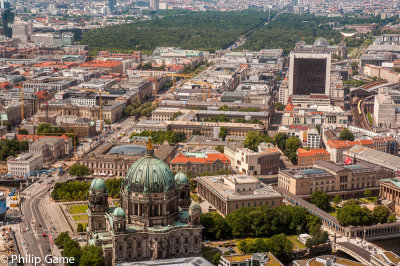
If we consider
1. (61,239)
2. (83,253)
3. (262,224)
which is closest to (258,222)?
(262,224)

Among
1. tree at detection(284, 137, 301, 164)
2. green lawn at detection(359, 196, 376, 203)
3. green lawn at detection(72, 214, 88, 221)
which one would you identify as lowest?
green lawn at detection(359, 196, 376, 203)

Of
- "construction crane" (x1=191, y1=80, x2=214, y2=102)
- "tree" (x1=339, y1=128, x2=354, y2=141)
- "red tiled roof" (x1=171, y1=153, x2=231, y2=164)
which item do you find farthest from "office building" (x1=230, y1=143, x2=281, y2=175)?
"construction crane" (x1=191, y1=80, x2=214, y2=102)

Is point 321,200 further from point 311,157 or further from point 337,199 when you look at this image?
point 311,157

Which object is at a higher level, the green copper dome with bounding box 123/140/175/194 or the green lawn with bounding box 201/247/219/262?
the green copper dome with bounding box 123/140/175/194

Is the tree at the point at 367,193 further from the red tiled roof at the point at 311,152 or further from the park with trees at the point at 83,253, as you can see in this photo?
the park with trees at the point at 83,253

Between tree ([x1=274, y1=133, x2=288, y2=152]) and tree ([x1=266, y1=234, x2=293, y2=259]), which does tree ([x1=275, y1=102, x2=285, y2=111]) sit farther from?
tree ([x1=266, y1=234, x2=293, y2=259])

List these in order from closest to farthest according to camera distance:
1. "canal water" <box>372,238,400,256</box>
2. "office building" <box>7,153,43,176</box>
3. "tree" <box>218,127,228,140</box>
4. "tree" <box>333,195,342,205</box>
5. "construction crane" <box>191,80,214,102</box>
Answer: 1. "canal water" <box>372,238,400,256</box>
2. "tree" <box>333,195,342,205</box>
3. "office building" <box>7,153,43,176</box>
4. "tree" <box>218,127,228,140</box>
5. "construction crane" <box>191,80,214,102</box>

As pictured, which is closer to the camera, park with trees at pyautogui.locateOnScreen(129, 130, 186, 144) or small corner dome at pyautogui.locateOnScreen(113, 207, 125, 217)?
small corner dome at pyautogui.locateOnScreen(113, 207, 125, 217)
